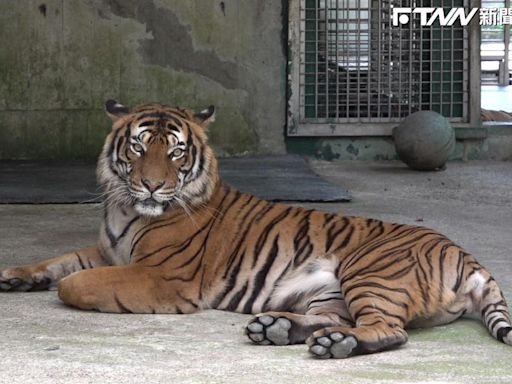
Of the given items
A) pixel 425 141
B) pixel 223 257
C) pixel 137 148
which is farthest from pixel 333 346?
pixel 425 141

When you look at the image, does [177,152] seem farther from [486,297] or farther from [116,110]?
[486,297]

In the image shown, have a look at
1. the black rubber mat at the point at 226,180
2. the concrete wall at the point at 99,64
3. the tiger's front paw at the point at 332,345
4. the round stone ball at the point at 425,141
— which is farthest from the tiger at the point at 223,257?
the concrete wall at the point at 99,64

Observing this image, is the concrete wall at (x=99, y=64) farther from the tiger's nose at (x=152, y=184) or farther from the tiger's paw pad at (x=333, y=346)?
the tiger's paw pad at (x=333, y=346)

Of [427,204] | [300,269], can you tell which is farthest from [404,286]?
[427,204]

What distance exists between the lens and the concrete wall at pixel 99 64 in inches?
392

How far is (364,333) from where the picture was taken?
3.71 m

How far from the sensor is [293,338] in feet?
12.8

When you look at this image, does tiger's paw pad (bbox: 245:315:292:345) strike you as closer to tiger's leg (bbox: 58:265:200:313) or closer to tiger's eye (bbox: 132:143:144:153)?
tiger's leg (bbox: 58:265:200:313)

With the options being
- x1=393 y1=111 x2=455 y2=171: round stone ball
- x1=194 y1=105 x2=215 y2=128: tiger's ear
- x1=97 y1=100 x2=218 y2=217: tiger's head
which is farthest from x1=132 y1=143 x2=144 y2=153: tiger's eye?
x1=393 y1=111 x2=455 y2=171: round stone ball

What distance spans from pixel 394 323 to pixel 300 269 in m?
0.65

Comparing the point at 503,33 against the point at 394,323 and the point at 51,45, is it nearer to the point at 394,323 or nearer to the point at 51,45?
the point at 51,45

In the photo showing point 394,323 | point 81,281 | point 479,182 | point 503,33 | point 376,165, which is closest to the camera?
point 394,323

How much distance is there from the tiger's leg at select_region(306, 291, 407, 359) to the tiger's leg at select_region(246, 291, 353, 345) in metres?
0.13

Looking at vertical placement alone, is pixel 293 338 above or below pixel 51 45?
below
